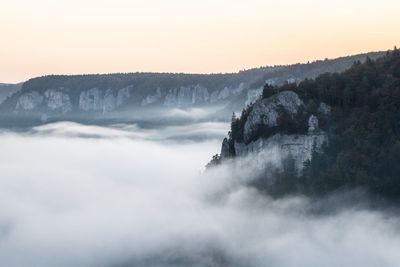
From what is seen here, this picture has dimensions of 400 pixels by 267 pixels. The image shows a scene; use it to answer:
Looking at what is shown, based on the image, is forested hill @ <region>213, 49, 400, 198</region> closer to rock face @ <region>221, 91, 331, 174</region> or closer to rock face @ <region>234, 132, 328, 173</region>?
rock face @ <region>221, 91, 331, 174</region>

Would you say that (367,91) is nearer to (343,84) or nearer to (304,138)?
(343,84)

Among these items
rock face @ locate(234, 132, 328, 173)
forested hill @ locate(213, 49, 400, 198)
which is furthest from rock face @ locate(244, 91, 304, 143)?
rock face @ locate(234, 132, 328, 173)

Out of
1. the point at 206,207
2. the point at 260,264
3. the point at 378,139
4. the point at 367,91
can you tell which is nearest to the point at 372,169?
the point at 378,139

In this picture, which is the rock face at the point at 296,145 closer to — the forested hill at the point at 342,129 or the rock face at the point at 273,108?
the forested hill at the point at 342,129

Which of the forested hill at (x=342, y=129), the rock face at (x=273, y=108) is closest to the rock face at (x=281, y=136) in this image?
the rock face at (x=273, y=108)

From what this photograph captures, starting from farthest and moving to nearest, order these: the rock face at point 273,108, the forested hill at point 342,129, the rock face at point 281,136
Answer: the rock face at point 273,108
the rock face at point 281,136
the forested hill at point 342,129

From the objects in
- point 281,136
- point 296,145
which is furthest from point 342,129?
point 281,136

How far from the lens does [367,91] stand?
474 feet

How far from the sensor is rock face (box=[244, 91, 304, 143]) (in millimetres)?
144750

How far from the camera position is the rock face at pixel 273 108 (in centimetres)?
14475

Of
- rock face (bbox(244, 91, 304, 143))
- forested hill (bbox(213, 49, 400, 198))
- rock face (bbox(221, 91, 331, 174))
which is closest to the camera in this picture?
forested hill (bbox(213, 49, 400, 198))

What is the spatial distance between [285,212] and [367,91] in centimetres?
2692

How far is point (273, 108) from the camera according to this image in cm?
14638

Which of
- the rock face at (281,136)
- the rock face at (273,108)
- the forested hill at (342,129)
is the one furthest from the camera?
the rock face at (273,108)
